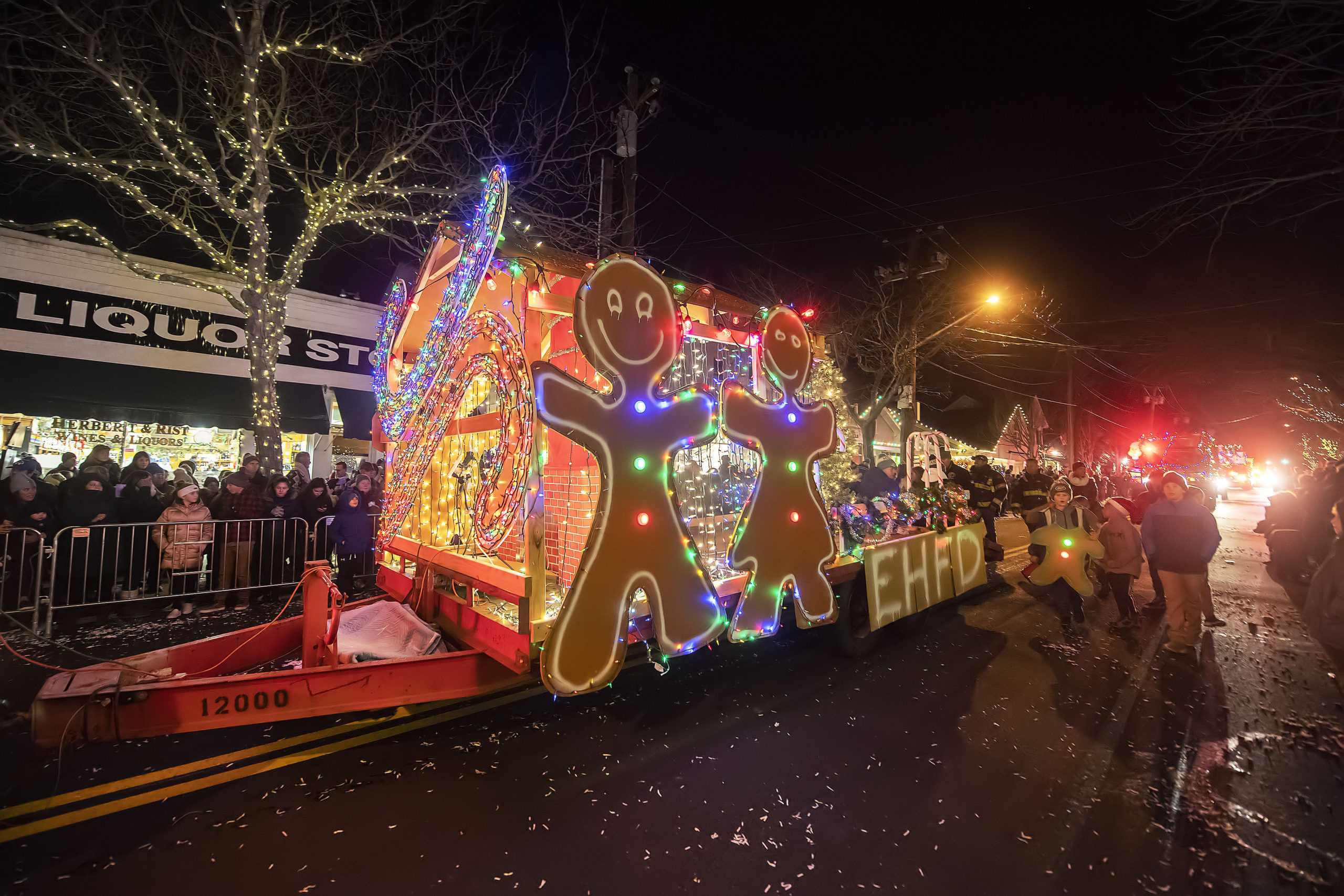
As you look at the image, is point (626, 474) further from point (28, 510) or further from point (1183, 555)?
point (28, 510)

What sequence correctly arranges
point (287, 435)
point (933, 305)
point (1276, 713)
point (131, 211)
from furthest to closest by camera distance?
point (933, 305) → point (287, 435) → point (131, 211) → point (1276, 713)

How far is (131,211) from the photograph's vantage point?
12.8 metres

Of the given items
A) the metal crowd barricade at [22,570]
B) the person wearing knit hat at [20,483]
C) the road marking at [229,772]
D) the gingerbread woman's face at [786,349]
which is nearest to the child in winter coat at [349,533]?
the metal crowd barricade at [22,570]

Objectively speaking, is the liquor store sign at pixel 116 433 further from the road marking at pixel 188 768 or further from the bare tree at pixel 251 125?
the road marking at pixel 188 768

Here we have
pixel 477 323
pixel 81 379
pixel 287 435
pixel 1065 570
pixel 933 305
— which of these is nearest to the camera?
pixel 477 323

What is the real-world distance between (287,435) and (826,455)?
15.0 m

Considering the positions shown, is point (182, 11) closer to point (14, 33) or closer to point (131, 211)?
point (14, 33)

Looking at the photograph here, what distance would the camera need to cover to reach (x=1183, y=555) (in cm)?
570

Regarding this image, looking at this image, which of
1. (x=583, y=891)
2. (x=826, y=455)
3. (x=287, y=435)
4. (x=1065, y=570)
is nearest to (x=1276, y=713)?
(x=1065, y=570)

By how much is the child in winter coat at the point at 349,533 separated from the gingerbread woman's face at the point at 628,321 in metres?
5.94

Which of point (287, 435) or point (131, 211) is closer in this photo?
point (131, 211)

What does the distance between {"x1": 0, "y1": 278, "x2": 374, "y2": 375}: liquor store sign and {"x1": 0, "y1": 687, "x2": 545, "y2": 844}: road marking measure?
10847mm

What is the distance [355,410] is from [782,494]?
13.9 metres

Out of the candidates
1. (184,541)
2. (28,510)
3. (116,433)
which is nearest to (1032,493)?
(184,541)
